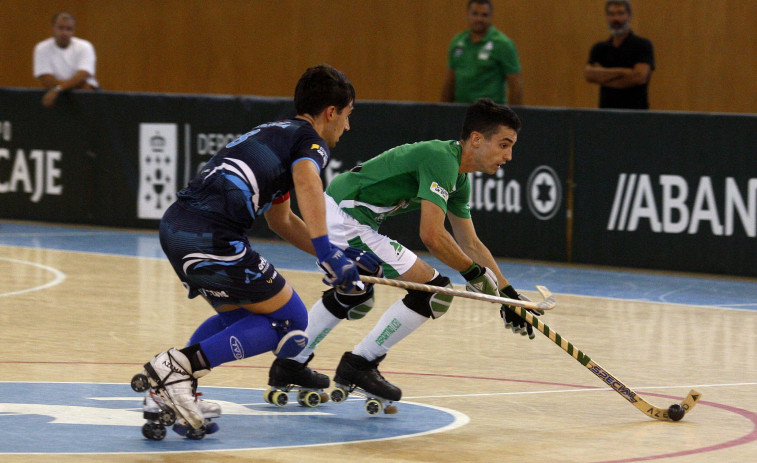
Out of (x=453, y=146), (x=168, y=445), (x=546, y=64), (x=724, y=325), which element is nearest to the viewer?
(x=168, y=445)

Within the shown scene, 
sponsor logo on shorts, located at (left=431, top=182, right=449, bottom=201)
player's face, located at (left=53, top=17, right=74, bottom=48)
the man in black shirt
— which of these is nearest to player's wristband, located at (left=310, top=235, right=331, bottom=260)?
sponsor logo on shorts, located at (left=431, top=182, right=449, bottom=201)

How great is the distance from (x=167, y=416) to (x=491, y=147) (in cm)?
216

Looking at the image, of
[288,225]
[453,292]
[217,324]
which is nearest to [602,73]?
[453,292]

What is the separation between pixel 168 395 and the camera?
5.98 metres

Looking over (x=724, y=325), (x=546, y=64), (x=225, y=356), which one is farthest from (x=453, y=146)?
(x=546, y=64)

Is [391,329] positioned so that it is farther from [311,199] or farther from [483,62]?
[483,62]

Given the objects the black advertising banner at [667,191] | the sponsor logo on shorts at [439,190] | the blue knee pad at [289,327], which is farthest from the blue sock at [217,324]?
the black advertising banner at [667,191]

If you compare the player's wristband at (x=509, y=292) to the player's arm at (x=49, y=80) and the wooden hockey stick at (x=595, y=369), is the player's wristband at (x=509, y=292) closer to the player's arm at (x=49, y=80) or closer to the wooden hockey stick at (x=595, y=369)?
the wooden hockey stick at (x=595, y=369)

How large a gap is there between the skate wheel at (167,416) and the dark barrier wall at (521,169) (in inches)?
294

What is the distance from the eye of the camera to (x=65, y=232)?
50.0 feet

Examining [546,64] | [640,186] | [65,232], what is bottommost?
[65,232]

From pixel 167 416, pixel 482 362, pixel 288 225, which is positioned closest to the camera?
pixel 167 416

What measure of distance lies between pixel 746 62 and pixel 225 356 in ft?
36.9

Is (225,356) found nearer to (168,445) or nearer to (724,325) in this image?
(168,445)
